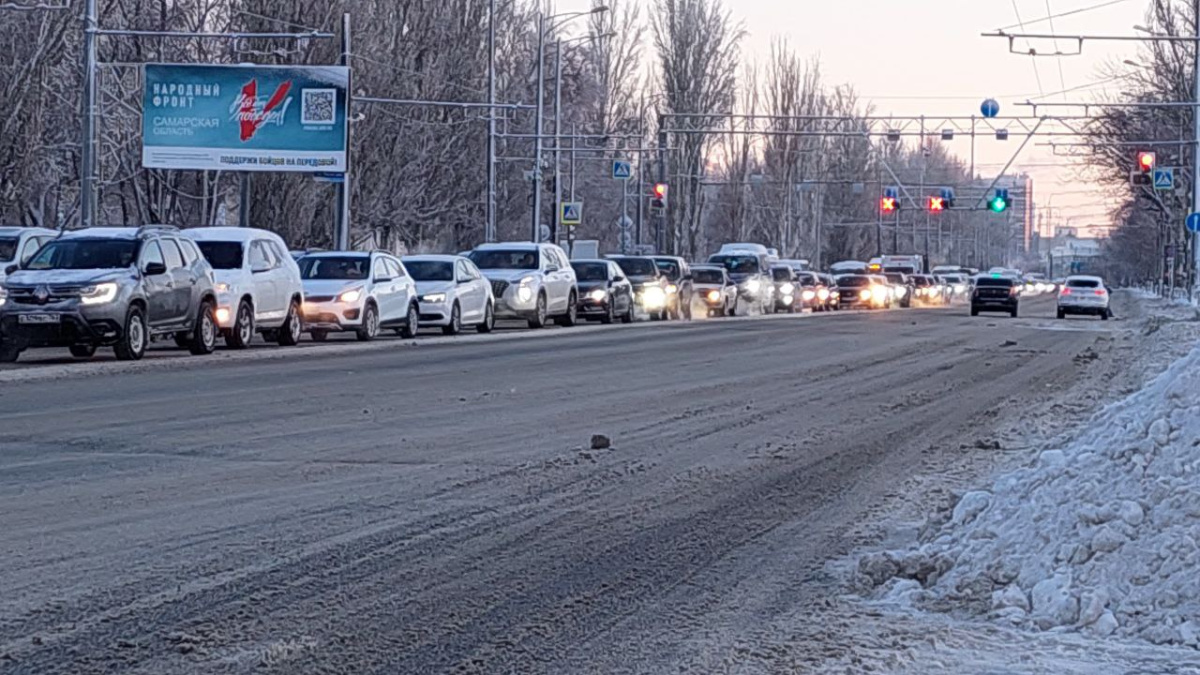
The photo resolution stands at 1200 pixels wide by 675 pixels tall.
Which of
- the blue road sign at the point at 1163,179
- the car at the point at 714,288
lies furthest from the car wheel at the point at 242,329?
the blue road sign at the point at 1163,179

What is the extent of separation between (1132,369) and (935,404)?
718 cm

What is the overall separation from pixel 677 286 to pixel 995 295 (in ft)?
41.8

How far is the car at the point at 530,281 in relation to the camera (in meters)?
35.8

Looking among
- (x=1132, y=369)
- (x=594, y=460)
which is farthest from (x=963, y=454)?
(x=1132, y=369)

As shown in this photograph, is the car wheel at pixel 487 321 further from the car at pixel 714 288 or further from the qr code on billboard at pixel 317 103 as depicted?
the car at pixel 714 288

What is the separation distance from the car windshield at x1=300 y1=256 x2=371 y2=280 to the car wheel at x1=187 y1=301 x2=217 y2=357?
5499 millimetres

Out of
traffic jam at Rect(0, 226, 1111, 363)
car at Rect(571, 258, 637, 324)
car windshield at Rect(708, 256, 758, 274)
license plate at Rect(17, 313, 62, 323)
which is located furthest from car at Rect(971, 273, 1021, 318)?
license plate at Rect(17, 313, 62, 323)

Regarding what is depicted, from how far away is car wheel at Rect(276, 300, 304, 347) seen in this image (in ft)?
88.7

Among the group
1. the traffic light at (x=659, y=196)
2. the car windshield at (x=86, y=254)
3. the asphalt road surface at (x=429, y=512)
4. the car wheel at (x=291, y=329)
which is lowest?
the asphalt road surface at (x=429, y=512)

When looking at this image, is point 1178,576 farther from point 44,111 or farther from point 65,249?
point 44,111

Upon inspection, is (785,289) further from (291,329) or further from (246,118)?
(291,329)

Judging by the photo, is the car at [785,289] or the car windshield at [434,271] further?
the car at [785,289]

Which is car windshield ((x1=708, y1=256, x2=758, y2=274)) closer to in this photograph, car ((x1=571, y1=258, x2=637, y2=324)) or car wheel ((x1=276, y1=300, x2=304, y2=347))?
car ((x1=571, y1=258, x2=637, y2=324))

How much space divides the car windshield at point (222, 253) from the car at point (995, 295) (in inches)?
1295
